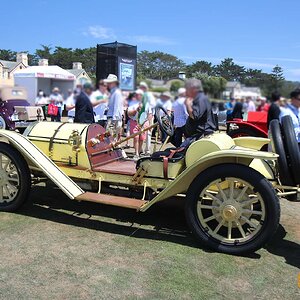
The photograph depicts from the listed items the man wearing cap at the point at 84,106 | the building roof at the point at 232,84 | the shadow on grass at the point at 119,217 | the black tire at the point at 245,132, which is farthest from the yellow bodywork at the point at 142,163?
the black tire at the point at 245,132

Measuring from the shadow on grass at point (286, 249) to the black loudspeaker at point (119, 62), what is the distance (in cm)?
211

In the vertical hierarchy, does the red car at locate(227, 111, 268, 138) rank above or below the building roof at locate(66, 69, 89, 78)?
below

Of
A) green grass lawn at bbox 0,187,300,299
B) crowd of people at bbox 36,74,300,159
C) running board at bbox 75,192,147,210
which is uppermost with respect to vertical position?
crowd of people at bbox 36,74,300,159

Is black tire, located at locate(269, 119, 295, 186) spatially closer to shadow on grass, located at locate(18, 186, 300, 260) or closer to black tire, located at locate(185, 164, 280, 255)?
black tire, located at locate(185, 164, 280, 255)

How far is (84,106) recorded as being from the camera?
4375 mm

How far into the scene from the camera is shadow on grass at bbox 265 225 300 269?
356cm

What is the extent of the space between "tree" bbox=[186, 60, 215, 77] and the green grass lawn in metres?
1.65

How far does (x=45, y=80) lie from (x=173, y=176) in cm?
165

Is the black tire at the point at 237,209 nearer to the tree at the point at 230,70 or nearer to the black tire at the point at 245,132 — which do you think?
the tree at the point at 230,70

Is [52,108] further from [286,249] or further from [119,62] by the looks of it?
[286,249]

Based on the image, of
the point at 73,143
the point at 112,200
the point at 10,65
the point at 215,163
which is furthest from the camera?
the point at 73,143

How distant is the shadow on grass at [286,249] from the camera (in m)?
3.56

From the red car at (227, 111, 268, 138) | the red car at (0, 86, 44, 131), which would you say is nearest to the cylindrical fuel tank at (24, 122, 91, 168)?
the red car at (227, 111, 268, 138)

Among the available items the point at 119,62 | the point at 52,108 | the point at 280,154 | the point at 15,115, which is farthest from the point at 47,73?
the point at 15,115
